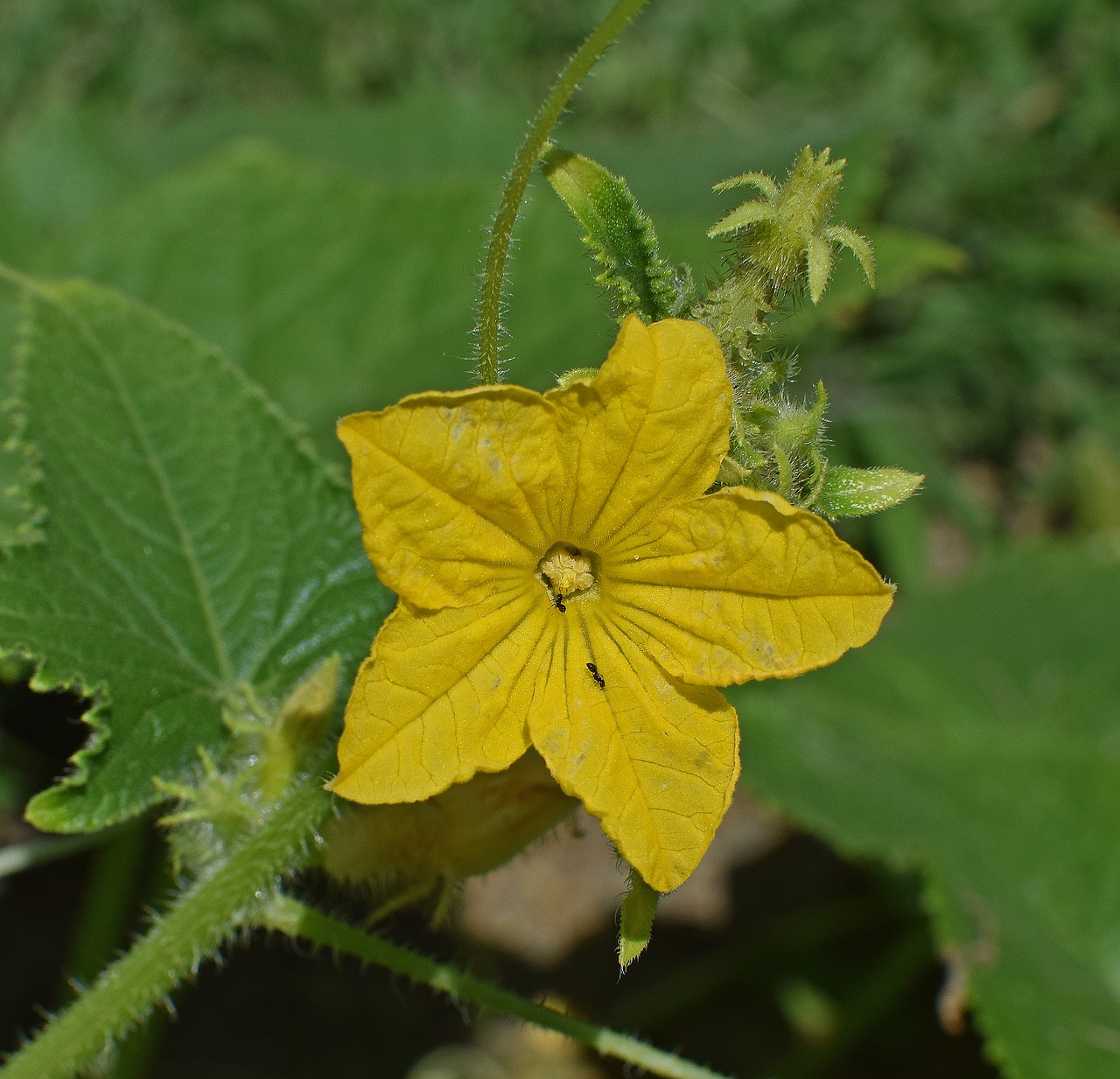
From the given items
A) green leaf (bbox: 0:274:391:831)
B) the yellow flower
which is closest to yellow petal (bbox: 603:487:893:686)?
the yellow flower

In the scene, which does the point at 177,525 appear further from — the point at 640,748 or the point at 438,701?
the point at 640,748

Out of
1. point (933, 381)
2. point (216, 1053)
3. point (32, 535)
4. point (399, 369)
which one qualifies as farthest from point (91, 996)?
point (933, 381)

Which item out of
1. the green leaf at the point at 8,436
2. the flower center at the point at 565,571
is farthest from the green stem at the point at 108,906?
the flower center at the point at 565,571

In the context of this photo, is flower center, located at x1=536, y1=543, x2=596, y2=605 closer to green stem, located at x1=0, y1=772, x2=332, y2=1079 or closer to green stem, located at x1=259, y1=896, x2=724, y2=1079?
green stem, located at x1=0, y1=772, x2=332, y2=1079

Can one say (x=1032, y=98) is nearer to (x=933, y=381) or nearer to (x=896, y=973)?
(x=933, y=381)

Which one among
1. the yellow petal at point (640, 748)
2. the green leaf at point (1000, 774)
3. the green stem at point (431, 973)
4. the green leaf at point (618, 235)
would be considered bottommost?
the green leaf at point (1000, 774)

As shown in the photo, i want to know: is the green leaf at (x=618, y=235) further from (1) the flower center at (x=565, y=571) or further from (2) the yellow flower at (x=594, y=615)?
(1) the flower center at (x=565, y=571)
